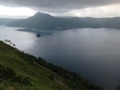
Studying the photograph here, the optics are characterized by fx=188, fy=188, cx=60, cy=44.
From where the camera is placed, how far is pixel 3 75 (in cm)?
3116

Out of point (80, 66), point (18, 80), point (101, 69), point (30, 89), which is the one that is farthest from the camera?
point (80, 66)

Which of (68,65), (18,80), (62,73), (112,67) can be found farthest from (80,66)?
(18,80)

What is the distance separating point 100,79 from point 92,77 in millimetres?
7837

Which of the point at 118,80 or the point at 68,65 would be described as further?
the point at 68,65

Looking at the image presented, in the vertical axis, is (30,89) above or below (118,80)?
above

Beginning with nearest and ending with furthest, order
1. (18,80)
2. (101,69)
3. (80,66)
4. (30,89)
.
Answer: (30,89)
(18,80)
(101,69)
(80,66)

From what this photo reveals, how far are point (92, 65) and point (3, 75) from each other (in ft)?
534

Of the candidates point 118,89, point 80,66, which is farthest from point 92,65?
point 118,89

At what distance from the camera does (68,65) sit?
615ft

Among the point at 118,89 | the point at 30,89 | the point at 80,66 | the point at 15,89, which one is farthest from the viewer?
the point at 80,66

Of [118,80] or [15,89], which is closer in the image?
[15,89]

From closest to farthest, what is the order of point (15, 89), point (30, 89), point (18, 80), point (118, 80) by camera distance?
1. point (15, 89)
2. point (30, 89)
3. point (18, 80)
4. point (118, 80)

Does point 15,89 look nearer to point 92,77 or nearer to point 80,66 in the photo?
point 92,77

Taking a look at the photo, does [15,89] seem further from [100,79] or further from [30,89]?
[100,79]
